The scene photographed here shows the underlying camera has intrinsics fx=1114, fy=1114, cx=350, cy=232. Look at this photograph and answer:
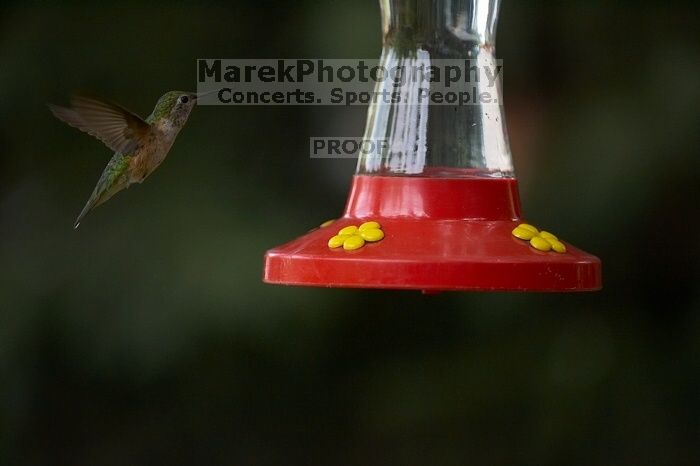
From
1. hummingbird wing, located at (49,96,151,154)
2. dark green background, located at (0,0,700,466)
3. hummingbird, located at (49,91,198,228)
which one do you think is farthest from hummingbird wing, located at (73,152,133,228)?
dark green background, located at (0,0,700,466)

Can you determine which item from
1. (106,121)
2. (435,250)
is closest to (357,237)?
(435,250)

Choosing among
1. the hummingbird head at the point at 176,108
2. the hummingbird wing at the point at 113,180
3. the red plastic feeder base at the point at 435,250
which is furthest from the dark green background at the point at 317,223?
the red plastic feeder base at the point at 435,250

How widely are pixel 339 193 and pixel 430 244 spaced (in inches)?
115

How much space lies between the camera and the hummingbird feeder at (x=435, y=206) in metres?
2.17

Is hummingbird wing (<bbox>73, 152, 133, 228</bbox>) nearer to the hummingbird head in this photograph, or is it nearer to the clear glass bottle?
the hummingbird head

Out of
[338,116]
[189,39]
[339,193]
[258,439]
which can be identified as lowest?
[258,439]

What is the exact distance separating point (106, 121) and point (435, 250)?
4.10 ft

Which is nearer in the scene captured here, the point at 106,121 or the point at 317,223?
the point at 106,121

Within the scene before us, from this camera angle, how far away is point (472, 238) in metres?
2.34

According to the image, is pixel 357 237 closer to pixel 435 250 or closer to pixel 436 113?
pixel 435 250

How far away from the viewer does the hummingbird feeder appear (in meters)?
2.17

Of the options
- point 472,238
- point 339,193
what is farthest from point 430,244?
point 339,193

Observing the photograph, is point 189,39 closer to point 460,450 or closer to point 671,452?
point 460,450

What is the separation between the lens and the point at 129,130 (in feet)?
10.4
